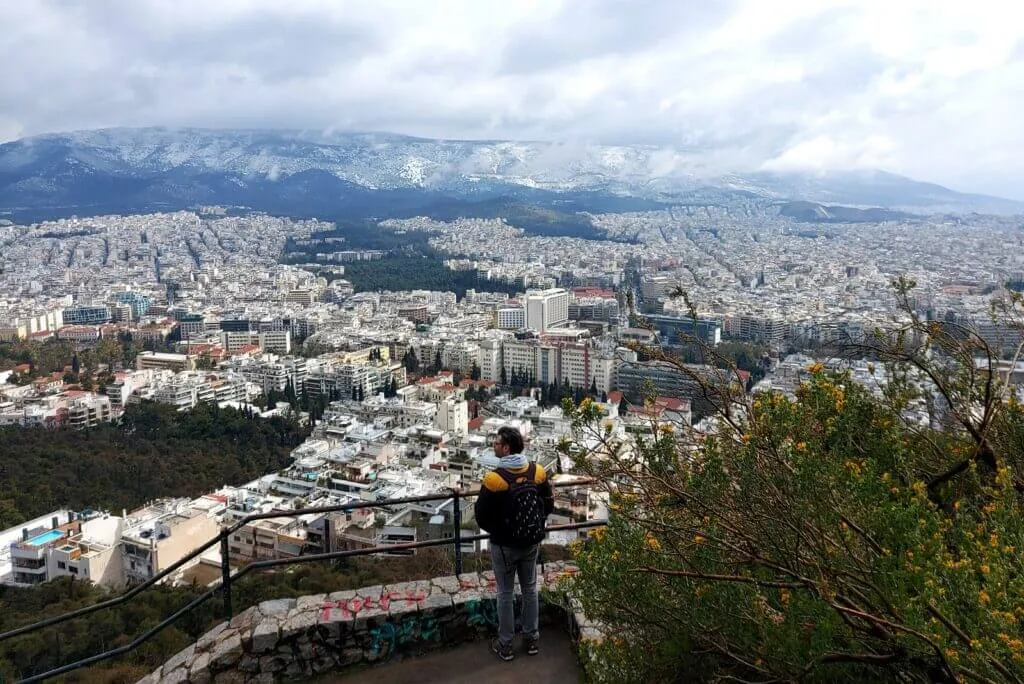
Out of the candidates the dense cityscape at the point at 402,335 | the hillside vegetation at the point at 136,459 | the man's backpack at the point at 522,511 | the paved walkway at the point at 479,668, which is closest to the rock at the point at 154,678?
the paved walkway at the point at 479,668

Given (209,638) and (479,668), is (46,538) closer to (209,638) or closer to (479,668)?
(209,638)

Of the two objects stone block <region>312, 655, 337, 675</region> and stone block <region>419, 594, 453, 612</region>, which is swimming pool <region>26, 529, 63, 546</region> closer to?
stone block <region>312, 655, 337, 675</region>

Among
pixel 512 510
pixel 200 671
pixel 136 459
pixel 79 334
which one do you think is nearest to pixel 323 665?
pixel 200 671

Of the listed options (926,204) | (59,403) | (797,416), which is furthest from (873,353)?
(926,204)

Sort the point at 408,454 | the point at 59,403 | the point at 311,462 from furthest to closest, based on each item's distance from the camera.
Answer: the point at 59,403
the point at 408,454
the point at 311,462

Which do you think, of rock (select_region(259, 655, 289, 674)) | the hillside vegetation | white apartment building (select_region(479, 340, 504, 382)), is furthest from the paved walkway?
white apartment building (select_region(479, 340, 504, 382))

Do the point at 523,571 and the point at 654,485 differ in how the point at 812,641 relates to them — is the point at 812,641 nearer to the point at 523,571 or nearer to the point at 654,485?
the point at 654,485
